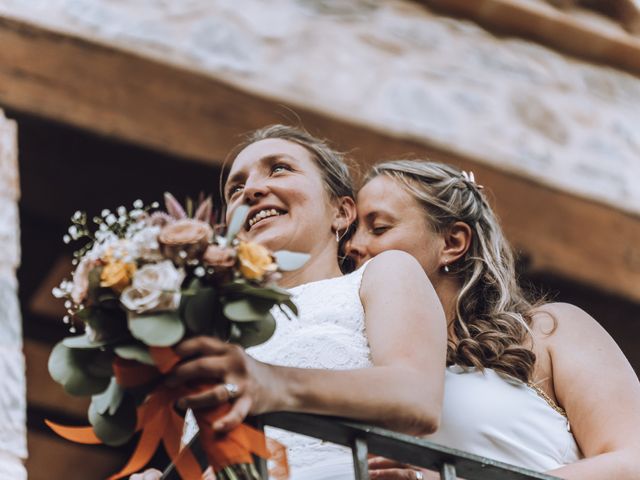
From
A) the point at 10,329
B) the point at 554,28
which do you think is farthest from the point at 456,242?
the point at 554,28

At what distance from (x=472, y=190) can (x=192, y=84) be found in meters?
1.63

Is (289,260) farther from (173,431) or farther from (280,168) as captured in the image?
(280,168)

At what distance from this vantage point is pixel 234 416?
79.6 inches

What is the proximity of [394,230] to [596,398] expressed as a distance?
576 mm

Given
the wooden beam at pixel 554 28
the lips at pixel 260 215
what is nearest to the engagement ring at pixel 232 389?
the lips at pixel 260 215

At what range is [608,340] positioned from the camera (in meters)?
2.97

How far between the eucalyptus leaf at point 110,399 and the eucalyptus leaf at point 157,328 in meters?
0.12

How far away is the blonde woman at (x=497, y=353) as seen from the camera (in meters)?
2.76

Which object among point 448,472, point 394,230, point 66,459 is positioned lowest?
point 66,459

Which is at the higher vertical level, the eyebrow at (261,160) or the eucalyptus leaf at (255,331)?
the eucalyptus leaf at (255,331)

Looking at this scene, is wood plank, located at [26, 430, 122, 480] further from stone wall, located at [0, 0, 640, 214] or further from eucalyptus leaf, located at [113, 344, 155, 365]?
eucalyptus leaf, located at [113, 344, 155, 365]

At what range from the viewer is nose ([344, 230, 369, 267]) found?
10.1 ft

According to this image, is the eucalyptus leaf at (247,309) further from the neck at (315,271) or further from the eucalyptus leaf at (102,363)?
the neck at (315,271)

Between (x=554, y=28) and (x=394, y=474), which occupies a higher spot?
(x=394, y=474)
